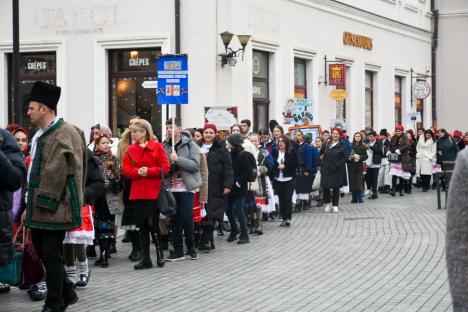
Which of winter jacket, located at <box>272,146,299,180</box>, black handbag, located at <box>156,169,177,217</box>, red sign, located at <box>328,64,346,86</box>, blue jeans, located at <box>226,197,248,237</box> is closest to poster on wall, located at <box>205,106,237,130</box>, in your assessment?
winter jacket, located at <box>272,146,299,180</box>

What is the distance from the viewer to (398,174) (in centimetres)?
2488

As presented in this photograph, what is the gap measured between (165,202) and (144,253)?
2.20 ft

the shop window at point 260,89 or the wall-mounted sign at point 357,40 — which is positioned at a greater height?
the wall-mounted sign at point 357,40

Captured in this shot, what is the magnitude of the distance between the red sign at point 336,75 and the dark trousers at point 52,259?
19.7 m

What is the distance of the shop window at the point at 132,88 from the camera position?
73.3 ft

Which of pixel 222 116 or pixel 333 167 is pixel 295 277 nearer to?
pixel 222 116

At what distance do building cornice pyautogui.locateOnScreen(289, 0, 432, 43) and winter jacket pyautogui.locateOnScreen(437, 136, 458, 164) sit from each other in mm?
4990

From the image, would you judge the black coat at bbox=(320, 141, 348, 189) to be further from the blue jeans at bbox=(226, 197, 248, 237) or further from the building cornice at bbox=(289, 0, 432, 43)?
the building cornice at bbox=(289, 0, 432, 43)

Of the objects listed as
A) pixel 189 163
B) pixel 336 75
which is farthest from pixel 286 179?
pixel 336 75

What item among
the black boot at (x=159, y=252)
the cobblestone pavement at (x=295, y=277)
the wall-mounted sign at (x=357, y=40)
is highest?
the wall-mounted sign at (x=357, y=40)

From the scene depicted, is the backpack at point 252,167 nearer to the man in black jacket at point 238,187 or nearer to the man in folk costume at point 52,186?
the man in black jacket at point 238,187

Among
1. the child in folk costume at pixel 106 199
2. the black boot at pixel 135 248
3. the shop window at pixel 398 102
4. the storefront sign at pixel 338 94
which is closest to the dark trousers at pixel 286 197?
the black boot at pixel 135 248

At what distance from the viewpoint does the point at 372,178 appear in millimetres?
24172

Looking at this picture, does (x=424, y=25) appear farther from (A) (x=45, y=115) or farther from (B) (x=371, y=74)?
(A) (x=45, y=115)
